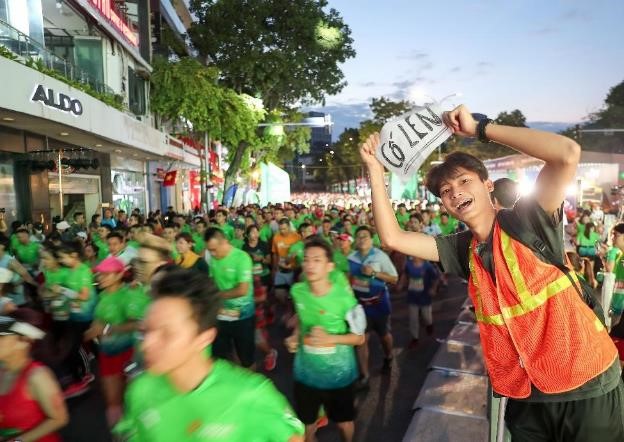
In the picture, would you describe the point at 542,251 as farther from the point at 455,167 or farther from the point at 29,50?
the point at 29,50

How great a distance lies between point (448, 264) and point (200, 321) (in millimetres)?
1210

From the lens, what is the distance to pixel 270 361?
6699 millimetres

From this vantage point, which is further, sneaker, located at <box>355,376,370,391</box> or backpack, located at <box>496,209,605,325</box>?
sneaker, located at <box>355,376,370,391</box>

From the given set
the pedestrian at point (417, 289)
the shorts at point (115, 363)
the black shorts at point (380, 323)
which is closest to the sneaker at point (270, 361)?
the black shorts at point (380, 323)

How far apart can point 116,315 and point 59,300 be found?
64.3 inches

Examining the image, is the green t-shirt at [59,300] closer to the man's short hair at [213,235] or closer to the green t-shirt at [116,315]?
the green t-shirt at [116,315]

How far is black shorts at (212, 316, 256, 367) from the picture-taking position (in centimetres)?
547

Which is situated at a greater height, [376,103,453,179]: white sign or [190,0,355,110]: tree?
[190,0,355,110]: tree

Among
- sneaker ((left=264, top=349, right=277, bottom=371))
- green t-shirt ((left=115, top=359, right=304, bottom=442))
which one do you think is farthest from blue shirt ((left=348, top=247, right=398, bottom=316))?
green t-shirt ((left=115, top=359, right=304, bottom=442))

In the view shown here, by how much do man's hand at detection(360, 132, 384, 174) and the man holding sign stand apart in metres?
0.42

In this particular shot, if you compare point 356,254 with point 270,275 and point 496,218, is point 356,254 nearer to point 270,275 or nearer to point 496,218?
point 270,275

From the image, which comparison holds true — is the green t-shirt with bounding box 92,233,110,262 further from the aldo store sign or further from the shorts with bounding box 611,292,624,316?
the shorts with bounding box 611,292,624,316

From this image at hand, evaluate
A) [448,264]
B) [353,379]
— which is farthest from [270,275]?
[448,264]

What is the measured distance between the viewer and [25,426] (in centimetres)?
298
